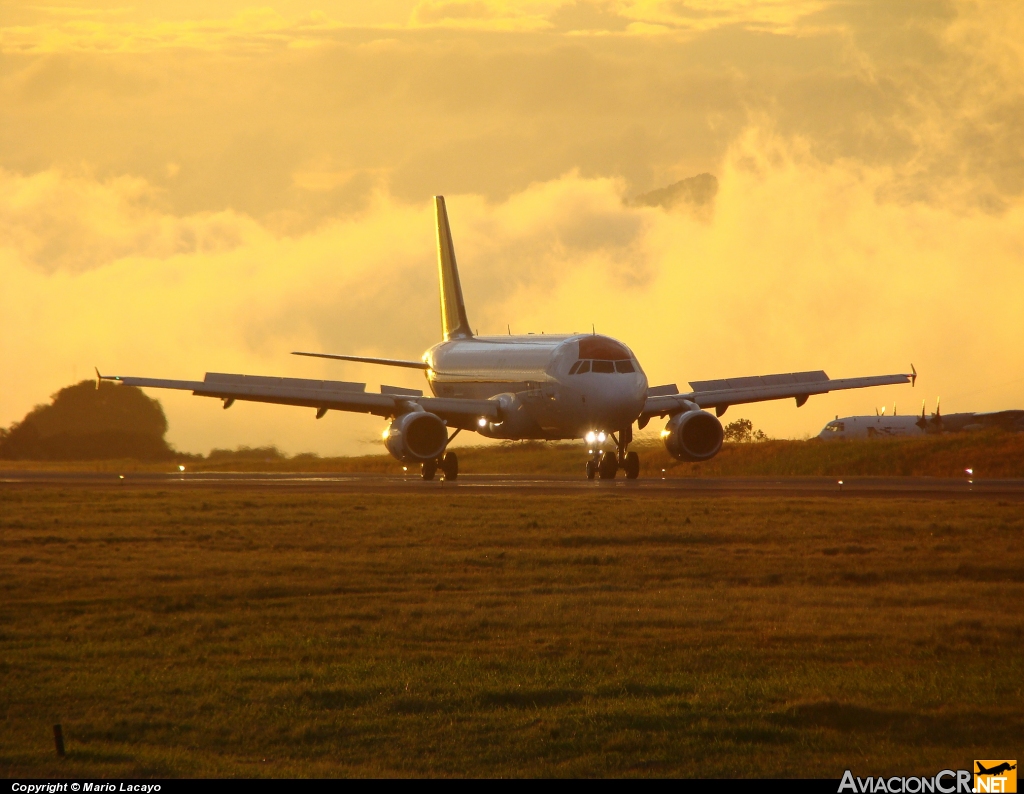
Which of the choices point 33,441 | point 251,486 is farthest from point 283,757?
point 33,441

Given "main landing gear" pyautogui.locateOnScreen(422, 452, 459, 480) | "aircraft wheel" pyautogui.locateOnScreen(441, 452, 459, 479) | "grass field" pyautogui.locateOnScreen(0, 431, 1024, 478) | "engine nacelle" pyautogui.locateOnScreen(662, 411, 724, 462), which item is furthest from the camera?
"grass field" pyautogui.locateOnScreen(0, 431, 1024, 478)

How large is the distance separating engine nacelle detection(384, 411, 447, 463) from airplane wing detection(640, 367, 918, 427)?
6973 mm

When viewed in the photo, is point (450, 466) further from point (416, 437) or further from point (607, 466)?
point (607, 466)

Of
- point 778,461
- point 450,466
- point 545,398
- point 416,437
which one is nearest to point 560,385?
point 545,398

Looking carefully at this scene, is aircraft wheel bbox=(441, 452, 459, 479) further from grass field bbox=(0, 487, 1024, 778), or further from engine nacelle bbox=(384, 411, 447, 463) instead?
grass field bbox=(0, 487, 1024, 778)

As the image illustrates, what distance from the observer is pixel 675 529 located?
2461cm

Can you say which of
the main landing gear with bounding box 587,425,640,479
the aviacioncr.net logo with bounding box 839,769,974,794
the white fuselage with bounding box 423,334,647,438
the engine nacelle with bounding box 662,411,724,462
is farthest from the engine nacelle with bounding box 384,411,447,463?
the aviacioncr.net logo with bounding box 839,769,974,794

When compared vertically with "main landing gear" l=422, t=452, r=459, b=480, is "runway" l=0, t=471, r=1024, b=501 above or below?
below

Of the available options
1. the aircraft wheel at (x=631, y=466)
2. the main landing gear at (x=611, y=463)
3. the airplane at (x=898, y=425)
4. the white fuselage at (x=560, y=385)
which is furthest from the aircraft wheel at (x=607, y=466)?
the airplane at (x=898, y=425)

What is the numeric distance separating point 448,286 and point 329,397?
16.3 metres

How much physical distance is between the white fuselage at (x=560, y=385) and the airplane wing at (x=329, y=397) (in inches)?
40.1

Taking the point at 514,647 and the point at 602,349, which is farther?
the point at 602,349

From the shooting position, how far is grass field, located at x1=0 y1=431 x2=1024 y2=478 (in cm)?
5059

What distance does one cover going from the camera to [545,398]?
41469 mm
